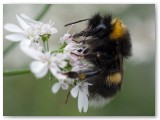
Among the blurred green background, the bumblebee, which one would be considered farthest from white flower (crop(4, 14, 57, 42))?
the blurred green background

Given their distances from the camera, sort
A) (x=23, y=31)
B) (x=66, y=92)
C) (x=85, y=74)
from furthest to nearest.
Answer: (x=66, y=92) < (x=23, y=31) < (x=85, y=74)

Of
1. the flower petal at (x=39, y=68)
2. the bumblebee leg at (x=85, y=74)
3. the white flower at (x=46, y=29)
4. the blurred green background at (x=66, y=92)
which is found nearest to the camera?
the flower petal at (x=39, y=68)

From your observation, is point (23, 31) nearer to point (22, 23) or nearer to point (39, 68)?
point (22, 23)

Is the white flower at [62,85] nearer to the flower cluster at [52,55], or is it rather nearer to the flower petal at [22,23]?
the flower cluster at [52,55]

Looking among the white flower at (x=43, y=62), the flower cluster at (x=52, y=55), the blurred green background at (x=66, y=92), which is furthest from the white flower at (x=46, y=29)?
the blurred green background at (x=66, y=92)

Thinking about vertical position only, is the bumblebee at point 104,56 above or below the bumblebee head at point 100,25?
below

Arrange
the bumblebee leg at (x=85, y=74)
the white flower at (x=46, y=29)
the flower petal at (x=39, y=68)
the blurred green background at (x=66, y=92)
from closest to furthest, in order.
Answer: the flower petal at (x=39, y=68) → the bumblebee leg at (x=85, y=74) → the white flower at (x=46, y=29) → the blurred green background at (x=66, y=92)

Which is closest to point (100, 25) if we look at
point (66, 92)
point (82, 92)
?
point (82, 92)

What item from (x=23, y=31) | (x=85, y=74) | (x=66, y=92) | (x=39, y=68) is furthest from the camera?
(x=66, y=92)
